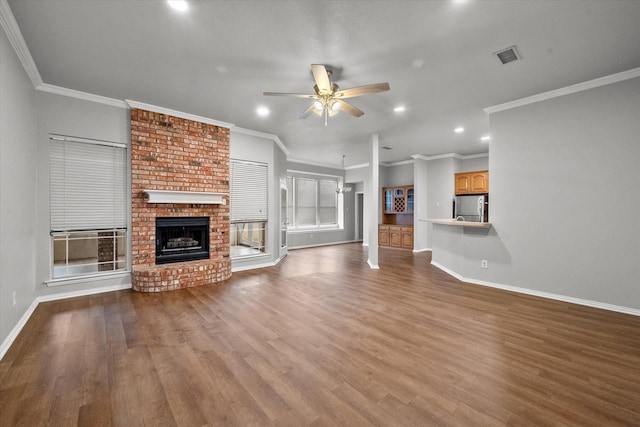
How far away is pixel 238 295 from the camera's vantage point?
3.99 m

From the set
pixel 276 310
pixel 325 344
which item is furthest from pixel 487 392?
pixel 276 310

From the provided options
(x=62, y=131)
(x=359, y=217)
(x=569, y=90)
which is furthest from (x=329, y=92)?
(x=359, y=217)

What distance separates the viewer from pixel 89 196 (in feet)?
13.3

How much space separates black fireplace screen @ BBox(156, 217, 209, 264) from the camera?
4.66 meters

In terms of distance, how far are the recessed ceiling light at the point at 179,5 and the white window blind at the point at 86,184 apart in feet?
9.52

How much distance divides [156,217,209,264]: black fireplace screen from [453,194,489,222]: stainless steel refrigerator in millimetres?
6524

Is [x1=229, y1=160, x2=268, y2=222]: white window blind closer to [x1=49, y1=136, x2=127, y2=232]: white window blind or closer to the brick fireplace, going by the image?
the brick fireplace

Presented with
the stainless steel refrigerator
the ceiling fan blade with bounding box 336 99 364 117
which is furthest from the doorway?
the ceiling fan blade with bounding box 336 99 364 117

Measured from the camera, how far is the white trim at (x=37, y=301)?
8.04 ft

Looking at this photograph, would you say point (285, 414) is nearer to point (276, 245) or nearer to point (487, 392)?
point (487, 392)

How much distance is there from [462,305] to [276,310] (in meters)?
2.45

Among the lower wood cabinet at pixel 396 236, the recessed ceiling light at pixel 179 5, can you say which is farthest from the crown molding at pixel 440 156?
the recessed ceiling light at pixel 179 5

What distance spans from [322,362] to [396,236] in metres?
7.35

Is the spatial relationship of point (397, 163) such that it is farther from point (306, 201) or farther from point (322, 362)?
point (322, 362)
